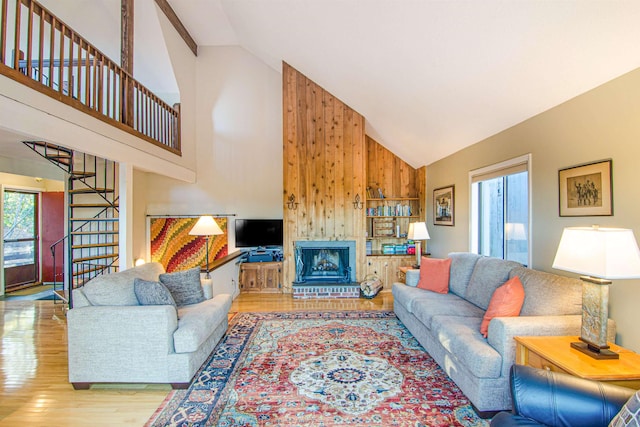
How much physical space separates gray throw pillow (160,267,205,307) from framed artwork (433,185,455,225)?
3777mm

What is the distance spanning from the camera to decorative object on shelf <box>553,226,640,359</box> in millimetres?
1728

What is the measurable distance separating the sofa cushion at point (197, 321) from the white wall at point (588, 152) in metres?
3.17

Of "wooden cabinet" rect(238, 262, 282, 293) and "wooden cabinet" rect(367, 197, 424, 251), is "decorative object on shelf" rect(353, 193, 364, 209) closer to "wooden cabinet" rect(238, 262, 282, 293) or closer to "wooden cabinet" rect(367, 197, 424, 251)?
"wooden cabinet" rect(367, 197, 424, 251)

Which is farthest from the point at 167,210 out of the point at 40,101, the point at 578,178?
the point at 578,178

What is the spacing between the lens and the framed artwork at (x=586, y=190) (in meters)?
2.24

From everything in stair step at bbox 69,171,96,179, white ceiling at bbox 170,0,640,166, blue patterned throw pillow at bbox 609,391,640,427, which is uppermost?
white ceiling at bbox 170,0,640,166

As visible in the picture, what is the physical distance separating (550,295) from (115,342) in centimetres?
346

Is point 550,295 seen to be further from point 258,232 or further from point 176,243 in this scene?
point 176,243

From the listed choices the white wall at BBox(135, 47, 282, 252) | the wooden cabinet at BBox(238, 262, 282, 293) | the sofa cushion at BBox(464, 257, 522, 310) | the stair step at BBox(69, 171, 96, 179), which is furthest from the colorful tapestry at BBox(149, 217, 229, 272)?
the sofa cushion at BBox(464, 257, 522, 310)

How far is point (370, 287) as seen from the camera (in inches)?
206

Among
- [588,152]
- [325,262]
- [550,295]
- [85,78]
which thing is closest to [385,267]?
[325,262]

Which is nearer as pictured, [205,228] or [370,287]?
[205,228]

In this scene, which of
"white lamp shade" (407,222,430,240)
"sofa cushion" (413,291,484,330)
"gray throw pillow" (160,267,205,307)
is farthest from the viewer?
"white lamp shade" (407,222,430,240)

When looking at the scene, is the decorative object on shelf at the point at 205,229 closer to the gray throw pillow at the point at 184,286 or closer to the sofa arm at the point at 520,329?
the gray throw pillow at the point at 184,286
